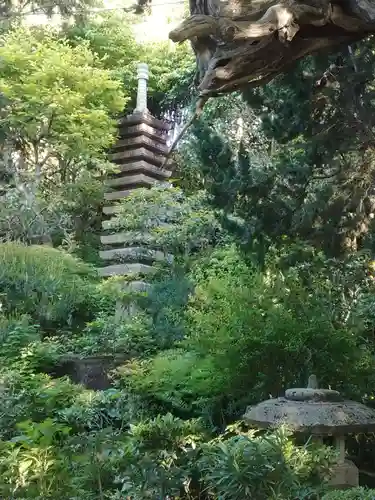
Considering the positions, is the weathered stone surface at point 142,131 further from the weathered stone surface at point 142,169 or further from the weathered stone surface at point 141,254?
the weathered stone surface at point 141,254

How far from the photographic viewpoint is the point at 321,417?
3752 mm

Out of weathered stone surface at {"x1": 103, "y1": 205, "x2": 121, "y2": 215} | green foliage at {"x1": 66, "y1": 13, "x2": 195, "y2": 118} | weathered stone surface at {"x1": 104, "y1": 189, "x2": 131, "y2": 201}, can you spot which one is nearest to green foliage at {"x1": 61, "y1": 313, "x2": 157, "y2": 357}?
weathered stone surface at {"x1": 103, "y1": 205, "x2": 121, "y2": 215}

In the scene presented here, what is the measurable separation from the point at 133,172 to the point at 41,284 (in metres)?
2.57

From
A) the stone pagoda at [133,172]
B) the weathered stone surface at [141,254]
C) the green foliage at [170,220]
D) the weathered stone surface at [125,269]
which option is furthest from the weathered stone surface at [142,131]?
the weathered stone surface at [125,269]

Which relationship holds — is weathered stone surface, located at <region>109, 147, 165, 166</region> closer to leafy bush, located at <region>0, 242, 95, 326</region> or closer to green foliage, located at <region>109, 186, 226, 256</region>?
green foliage, located at <region>109, 186, 226, 256</region>

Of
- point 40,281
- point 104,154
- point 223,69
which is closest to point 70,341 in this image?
point 40,281

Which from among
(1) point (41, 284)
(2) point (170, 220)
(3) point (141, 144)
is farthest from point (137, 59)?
(1) point (41, 284)

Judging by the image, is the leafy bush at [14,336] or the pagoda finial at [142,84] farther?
the pagoda finial at [142,84]

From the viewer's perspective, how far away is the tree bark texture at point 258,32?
7.98ft

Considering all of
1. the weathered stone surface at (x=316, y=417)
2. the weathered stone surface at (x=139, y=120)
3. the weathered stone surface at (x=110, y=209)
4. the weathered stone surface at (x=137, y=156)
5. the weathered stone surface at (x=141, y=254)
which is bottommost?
the weathered stone surface at (x=316, y=417)

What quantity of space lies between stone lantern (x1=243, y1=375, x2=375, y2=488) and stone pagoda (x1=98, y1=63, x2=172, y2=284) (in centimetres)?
519

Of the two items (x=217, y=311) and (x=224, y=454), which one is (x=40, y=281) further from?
(x=224, y=454)

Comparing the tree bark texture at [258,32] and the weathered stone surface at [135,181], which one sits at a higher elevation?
the weathered stone surface at [135,181]

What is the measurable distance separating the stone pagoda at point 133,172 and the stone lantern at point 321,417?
5.19 metres
